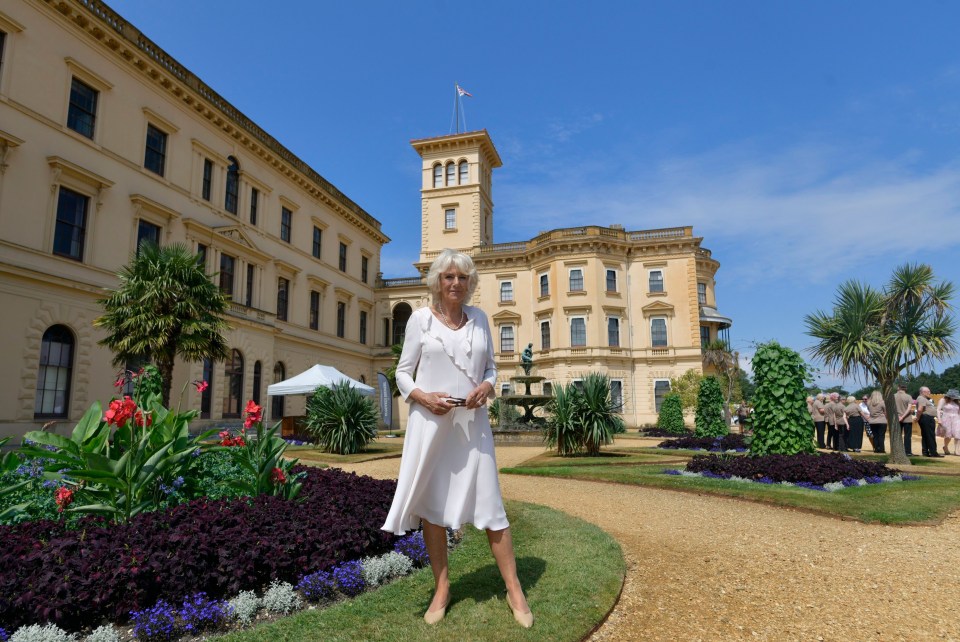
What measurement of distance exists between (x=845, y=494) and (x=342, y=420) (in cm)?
1057

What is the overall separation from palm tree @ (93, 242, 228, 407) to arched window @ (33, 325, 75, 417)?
345 cm

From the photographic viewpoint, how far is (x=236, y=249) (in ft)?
79.2

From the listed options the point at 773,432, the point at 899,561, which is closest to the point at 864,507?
the point at 899,561

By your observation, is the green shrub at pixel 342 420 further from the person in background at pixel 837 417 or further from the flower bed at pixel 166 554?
the person in background at pixel 837 417

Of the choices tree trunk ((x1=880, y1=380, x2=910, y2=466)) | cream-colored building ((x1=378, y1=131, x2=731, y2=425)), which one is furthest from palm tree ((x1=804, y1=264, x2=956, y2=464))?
cream-colored building ((x1=378, y1=131, x2=731, y2=425))

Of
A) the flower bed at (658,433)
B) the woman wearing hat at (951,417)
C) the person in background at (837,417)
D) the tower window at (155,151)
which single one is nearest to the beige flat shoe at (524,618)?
the person in background at (837,417)

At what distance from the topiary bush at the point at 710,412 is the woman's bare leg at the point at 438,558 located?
675 inches

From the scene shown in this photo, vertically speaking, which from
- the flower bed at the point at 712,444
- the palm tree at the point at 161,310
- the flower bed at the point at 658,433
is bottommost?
the flower bed at the point at 658,433

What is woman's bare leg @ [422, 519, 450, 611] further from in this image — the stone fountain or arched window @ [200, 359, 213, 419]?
arched window @ [200, 359, 213, 419]

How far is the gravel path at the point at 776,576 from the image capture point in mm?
2980

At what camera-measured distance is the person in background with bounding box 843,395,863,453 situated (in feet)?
48.6

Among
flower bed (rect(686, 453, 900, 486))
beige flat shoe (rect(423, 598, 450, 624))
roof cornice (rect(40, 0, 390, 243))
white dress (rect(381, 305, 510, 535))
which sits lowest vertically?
beige flat shoe (rect(423, 598, 450, 624))

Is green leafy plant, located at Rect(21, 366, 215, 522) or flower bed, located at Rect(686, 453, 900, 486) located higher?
green leafy plant, located at Rect(21, 366, 215, 522)

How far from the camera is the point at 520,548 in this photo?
14.7ft
